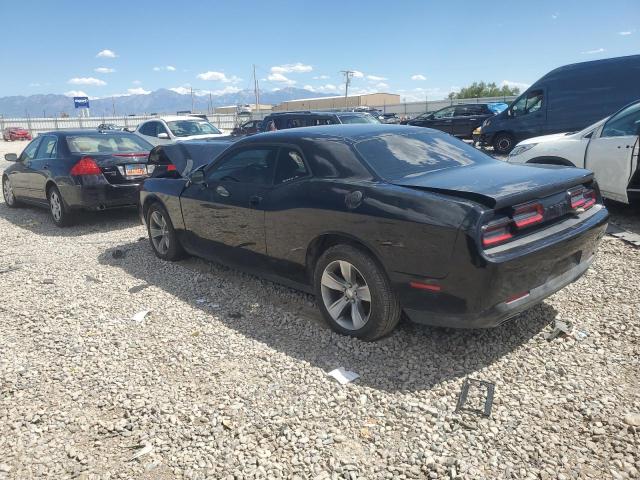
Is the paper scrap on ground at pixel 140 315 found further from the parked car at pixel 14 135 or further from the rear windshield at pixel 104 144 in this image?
the parked car at pixel 14 135

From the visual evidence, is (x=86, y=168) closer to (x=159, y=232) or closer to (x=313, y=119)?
(x=159, y=232)

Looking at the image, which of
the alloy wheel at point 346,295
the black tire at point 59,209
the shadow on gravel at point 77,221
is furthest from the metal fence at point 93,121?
the alloy wheel at point 346,295

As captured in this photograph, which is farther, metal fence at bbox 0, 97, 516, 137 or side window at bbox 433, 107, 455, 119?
metal fence at bbox 0, 97, 516, 137

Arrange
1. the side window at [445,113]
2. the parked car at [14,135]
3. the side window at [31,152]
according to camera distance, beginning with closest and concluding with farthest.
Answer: the side window at [31,152]
the side window at [445,113]
the parked car at [14,135]

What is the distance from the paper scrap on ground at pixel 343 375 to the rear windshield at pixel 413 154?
4.65ft

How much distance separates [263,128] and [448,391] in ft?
42.8

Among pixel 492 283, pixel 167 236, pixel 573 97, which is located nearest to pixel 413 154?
pixel 492 283

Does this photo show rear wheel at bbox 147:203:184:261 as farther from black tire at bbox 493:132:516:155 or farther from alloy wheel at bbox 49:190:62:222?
black tire at bbox 493:132:516:155

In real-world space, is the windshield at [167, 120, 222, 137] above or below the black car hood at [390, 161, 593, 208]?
above

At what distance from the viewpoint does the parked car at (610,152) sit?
605 centimetres

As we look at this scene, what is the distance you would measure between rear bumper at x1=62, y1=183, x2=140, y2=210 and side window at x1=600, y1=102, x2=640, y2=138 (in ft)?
23.1

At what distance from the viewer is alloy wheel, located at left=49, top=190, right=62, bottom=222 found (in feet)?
26.6

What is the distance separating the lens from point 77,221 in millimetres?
8297

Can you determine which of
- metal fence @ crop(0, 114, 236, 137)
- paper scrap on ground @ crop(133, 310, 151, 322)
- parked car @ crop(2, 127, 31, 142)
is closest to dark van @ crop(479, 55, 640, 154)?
paper scrap on ground @ crop(133, 310, 151, 322)
